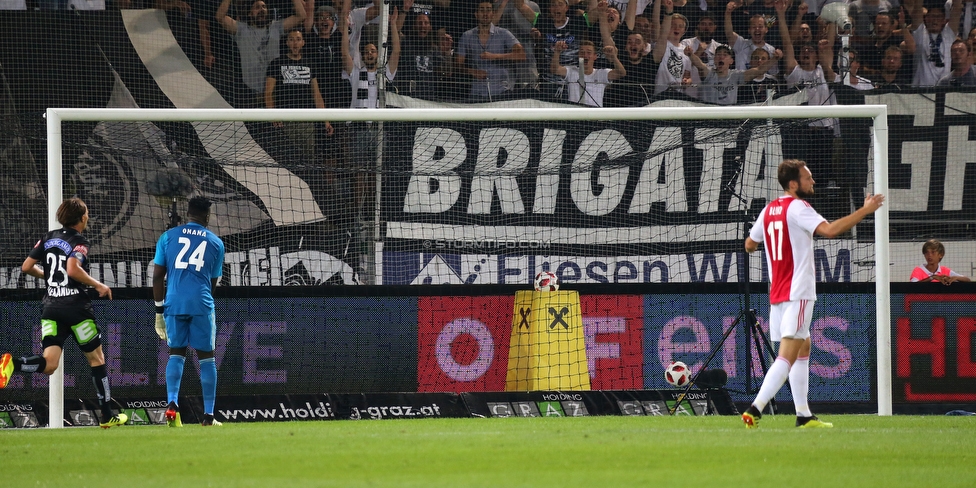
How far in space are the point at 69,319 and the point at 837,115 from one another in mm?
8224

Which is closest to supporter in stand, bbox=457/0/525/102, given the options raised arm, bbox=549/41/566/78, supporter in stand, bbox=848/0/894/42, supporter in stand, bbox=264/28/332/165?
raised arm, bbox=549/41/566/78

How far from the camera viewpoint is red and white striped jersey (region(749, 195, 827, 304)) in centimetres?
858

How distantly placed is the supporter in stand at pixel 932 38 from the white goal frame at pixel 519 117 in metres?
5.67

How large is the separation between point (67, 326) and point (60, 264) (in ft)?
1.98

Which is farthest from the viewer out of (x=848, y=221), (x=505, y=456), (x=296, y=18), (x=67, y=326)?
(x=296, y=18)

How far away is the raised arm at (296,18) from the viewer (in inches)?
634

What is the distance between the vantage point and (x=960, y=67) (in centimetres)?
1670

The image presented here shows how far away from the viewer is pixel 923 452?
7.22 m

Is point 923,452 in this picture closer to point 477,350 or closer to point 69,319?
point 477,350

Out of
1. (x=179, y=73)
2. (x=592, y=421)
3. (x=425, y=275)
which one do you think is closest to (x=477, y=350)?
(x=425, y=275)

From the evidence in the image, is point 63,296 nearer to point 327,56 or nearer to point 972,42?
point 327,56

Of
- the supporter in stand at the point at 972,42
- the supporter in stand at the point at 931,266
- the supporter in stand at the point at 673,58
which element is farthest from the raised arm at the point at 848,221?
the supporter in stand at the point at 972,42

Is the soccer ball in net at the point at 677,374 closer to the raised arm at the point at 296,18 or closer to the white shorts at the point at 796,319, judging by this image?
the white shorts at the point at 796,319

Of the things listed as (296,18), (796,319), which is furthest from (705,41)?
(796,319)
